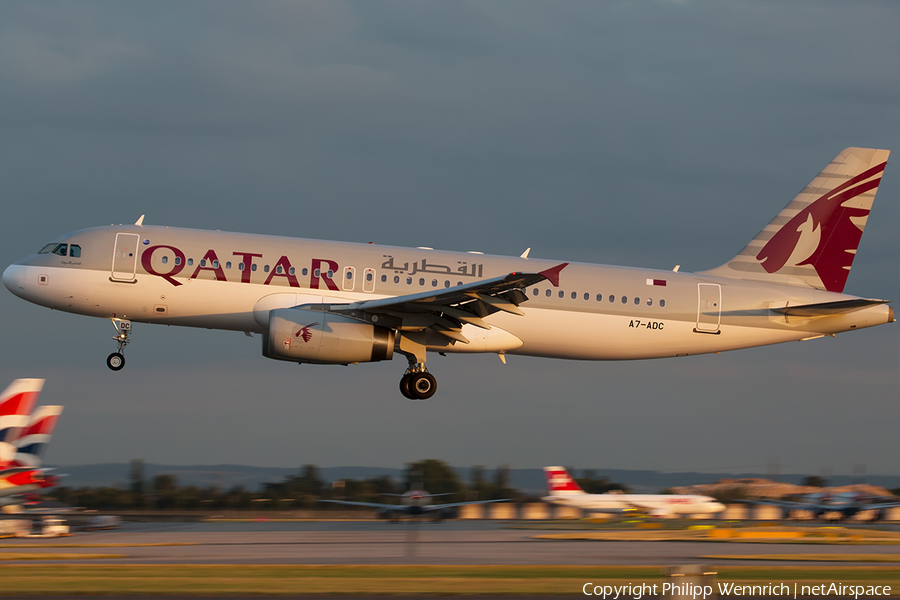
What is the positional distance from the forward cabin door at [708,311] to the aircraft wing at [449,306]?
6.20 meters

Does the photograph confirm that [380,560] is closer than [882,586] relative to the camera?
No

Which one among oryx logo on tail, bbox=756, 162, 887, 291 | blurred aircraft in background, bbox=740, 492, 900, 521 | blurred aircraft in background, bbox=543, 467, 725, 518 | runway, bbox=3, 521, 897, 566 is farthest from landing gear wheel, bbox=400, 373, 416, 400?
blurred aircraft in background, bbox=740, 492, 900, 521

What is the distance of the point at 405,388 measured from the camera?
30.9 meters

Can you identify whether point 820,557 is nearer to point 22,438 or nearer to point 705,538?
point 705,538

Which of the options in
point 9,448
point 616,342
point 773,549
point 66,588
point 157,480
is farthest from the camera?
point 157,480

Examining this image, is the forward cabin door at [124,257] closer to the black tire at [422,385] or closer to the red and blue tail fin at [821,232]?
the black tire at [422,385]

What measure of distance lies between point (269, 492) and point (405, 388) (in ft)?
114

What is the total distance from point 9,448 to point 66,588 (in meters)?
16.1

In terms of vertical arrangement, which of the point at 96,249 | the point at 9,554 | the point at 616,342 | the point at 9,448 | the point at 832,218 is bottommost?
the point at 9,554

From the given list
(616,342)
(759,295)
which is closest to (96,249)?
(616,342)

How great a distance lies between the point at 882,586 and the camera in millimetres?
20922

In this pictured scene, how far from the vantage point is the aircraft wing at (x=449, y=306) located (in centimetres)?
2677

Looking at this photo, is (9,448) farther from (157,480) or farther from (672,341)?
(157,480)

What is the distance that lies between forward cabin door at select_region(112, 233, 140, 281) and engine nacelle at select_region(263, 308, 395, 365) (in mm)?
4631
